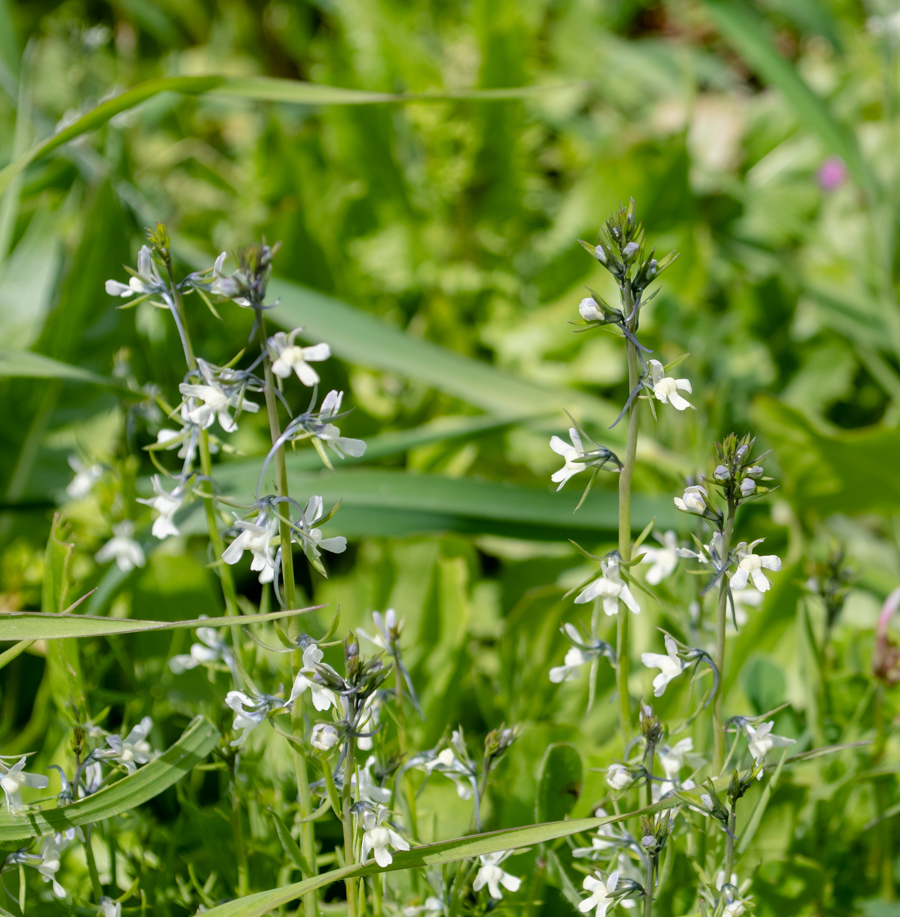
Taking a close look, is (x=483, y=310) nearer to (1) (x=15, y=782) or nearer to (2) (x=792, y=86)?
(2) (x=792, y=86)

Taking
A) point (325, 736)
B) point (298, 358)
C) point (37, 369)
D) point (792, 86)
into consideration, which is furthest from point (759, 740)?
point (792, 86)

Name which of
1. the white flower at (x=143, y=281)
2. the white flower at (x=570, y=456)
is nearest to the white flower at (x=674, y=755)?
the white flower at (x=570, y=456)

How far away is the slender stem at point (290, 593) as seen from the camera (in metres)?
0.54

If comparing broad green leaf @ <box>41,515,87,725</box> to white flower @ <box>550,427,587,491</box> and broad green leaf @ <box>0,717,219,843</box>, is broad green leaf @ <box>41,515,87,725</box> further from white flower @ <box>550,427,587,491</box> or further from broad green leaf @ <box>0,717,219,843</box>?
white flower @ <box>550,427,587,491</box>

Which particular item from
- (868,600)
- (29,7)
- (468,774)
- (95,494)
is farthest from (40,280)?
(29,7)

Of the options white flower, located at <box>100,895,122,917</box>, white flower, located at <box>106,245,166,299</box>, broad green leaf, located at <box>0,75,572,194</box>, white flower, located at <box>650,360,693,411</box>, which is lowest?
white flower, located at <box>100,895,122,917</box>

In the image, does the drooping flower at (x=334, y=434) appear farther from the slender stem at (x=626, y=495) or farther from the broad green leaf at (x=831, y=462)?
the broad green leaf at (x=831, y=462)

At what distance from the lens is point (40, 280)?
149 centimetres

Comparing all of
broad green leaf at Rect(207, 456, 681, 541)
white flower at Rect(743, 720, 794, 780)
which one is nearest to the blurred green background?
broad green leaf at Rect(207, 456, 681, 541)

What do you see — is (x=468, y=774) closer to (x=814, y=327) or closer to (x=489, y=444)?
(x=489, y=444)

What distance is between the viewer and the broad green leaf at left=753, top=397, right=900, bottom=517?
1.19m

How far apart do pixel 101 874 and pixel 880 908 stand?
682 millimetres

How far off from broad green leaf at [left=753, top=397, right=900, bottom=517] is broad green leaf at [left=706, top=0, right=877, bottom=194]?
0.51 metres

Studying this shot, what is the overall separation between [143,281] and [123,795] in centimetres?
34
